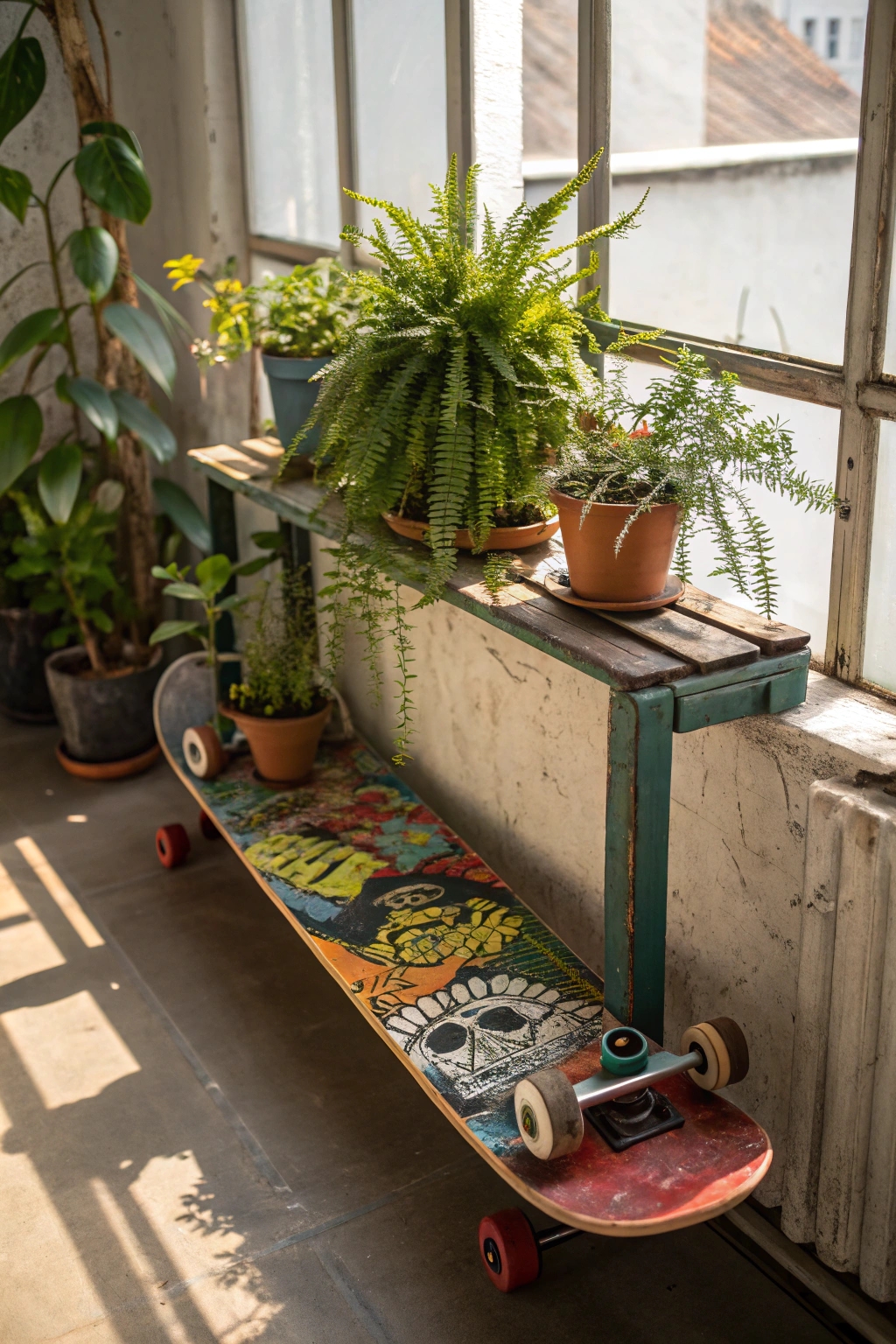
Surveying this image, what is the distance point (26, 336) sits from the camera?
311 cm

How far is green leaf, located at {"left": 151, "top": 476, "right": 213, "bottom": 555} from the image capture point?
3557 millimetres

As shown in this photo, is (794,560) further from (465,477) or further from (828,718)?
(465,477)

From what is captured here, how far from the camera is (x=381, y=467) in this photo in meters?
1.96

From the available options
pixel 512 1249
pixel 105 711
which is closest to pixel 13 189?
pixel 105 711

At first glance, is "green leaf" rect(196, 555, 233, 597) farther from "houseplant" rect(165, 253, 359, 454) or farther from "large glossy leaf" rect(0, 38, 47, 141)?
"large glossy leaf" rect(0, 38, 47, 141)

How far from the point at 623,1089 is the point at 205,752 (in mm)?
1474

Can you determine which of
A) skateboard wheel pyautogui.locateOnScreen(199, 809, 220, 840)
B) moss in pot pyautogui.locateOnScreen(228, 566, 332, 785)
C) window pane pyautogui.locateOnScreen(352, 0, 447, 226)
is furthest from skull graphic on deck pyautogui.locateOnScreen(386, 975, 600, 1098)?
window pane pyautogui.locateOnScreen(352, 0, 447, 226)

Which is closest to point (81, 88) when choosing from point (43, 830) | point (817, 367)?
point (43, 830)

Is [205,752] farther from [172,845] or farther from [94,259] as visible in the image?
[94,259]

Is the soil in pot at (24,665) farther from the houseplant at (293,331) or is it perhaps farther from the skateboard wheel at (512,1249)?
the skateboard wheel at (512,1249)

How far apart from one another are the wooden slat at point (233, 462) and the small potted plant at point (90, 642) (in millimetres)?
653

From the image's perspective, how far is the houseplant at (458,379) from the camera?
1.84m

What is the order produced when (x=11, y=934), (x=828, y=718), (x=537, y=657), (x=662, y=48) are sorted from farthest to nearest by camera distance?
(x=11, y=934), (x=537, y=657), (x=662, y=48), (x=828, y=718)

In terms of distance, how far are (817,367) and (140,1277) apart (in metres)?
1.76
